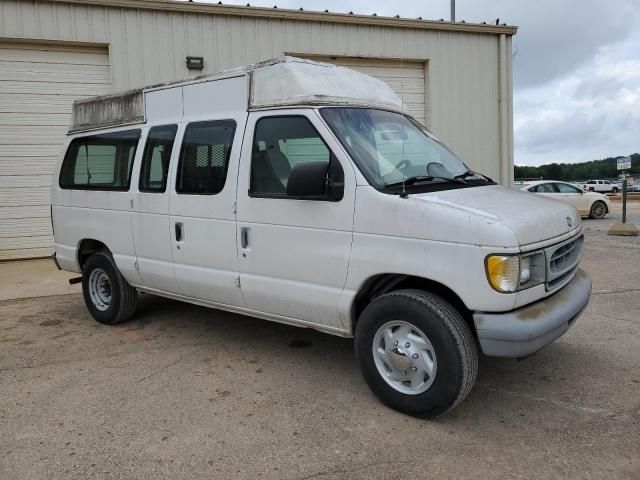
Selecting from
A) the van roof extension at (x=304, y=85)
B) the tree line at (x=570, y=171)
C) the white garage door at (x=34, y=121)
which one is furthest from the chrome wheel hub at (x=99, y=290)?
the tree line at (x=570, y=171)

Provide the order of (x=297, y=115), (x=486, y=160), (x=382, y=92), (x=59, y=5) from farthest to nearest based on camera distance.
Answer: (x=486, y=160) → (x=59, y=5) → (x=382, y=92) → (x=297, y=115)

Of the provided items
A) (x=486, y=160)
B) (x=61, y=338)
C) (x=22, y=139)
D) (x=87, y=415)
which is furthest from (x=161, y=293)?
(x=486, y=160)

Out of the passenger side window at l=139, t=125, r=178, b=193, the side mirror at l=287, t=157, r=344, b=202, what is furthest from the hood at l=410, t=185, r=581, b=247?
the passenger side window at l=139, t=125, r=178, b=193

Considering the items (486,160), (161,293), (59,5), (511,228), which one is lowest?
(161,293)

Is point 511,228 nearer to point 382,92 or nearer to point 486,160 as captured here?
point 382,92

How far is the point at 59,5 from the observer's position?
382 inches

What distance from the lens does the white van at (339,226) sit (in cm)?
323

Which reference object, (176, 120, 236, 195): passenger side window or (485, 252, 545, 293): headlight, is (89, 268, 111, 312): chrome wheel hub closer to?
(176, 120, 236, 195): passenger side window

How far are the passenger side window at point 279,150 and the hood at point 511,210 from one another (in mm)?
918

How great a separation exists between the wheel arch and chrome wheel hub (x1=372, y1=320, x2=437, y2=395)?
0.29 meters

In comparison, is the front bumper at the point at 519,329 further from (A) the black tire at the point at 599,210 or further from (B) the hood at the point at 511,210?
(A) the black tire at the point at 599,210

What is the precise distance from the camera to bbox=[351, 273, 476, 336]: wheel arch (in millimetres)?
3529

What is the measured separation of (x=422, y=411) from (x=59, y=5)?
386 inches

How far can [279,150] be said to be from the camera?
13.5ft
